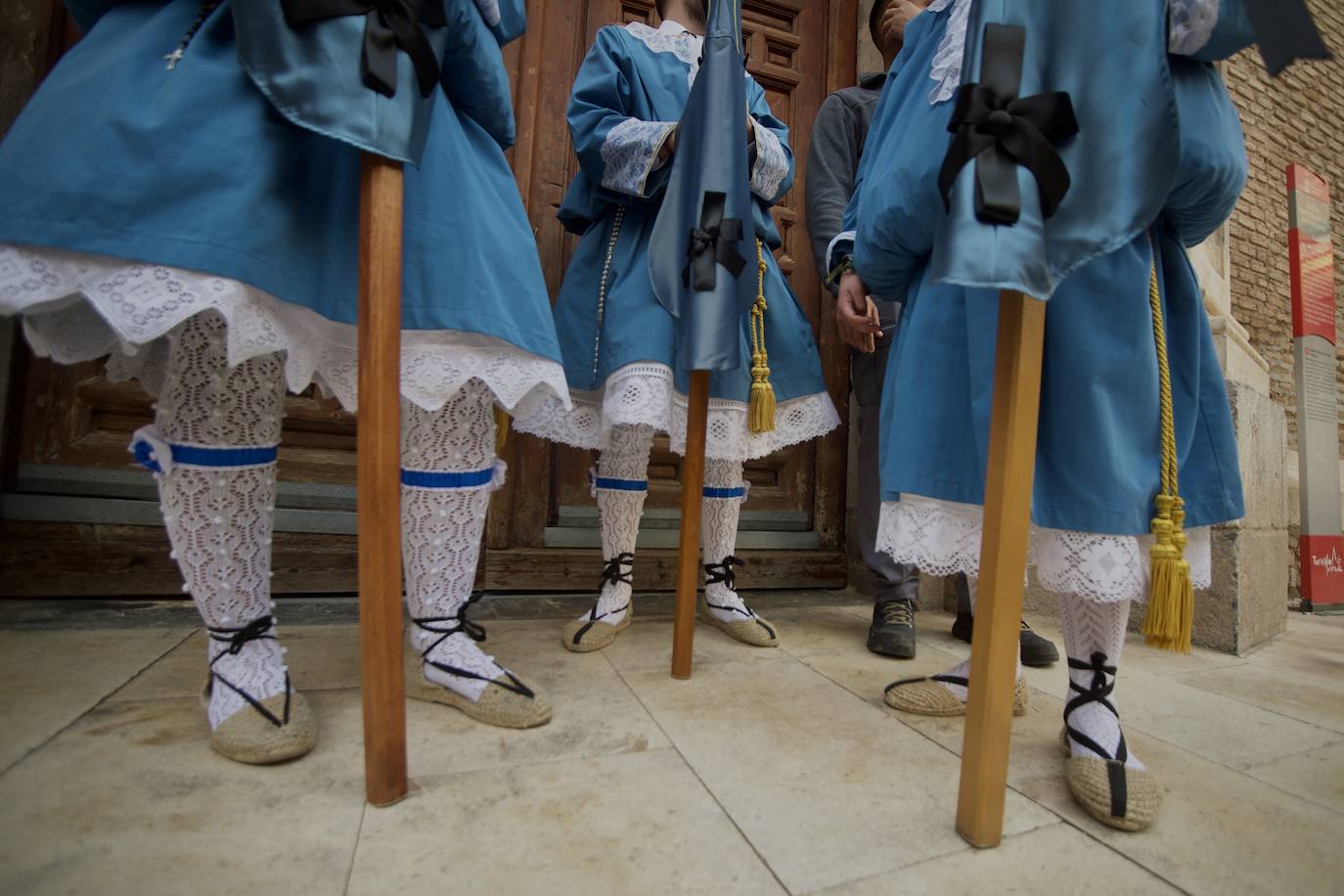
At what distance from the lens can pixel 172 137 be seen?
0.86 meters

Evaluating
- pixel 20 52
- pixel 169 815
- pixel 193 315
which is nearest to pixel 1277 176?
pixel 193 315

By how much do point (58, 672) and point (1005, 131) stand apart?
6.36 ft

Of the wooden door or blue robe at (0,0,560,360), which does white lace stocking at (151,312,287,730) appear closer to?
blue robe at (0,0,560,360)

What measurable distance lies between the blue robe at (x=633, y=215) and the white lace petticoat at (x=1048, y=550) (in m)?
0.72

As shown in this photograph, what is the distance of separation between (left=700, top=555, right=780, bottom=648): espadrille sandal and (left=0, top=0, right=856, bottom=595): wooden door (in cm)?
50

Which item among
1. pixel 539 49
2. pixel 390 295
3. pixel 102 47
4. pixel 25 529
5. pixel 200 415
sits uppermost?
pixel 539 49

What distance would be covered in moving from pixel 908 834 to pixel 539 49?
2.62 meters

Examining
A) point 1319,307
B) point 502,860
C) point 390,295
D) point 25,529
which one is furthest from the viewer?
point 1319,307

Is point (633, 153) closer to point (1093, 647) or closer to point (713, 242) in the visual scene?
point (713, 242)

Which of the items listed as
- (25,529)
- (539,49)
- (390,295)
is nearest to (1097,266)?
(390,295)

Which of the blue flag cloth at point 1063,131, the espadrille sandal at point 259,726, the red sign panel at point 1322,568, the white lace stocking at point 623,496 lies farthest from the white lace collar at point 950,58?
the red sign panel at point 1322,568

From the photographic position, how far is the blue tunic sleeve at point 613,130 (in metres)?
1.61

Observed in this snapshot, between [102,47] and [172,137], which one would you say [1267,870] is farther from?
[102,47]

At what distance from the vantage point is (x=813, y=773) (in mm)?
1017
